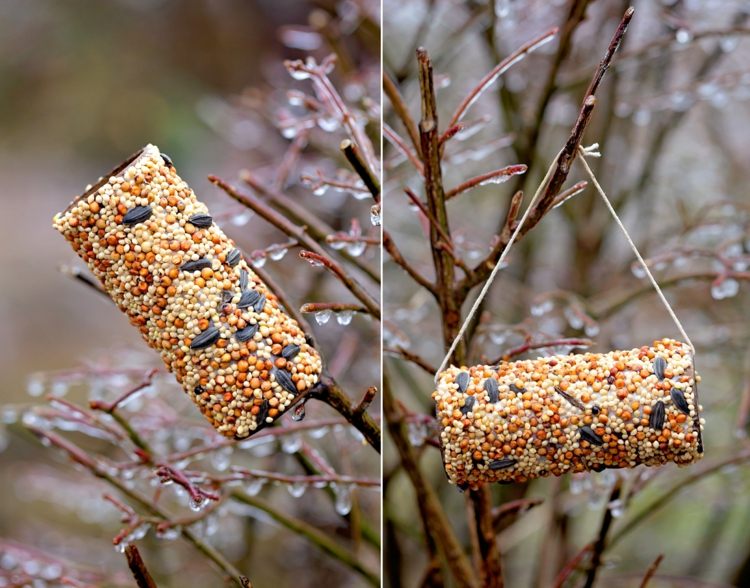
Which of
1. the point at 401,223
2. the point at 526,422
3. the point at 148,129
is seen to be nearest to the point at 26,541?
the point at 148,129

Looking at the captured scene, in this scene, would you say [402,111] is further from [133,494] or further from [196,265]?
[133,494]

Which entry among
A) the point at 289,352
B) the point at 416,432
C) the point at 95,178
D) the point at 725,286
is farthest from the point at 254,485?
the point at 95,178

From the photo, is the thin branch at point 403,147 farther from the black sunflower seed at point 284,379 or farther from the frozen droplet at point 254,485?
the frozen droplet at point 254,485

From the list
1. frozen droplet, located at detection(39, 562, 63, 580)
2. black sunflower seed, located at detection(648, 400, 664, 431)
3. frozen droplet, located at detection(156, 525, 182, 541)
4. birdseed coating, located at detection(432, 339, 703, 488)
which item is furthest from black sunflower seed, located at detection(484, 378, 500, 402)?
frozen droplet, located at detection(39, 562, 63, 580)

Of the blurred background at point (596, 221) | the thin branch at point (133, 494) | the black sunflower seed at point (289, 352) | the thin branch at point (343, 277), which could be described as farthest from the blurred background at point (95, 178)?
the black sunflower seed at point (289, 352)

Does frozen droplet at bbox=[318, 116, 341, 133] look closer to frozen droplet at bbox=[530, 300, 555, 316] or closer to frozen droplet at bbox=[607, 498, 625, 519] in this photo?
frozen droplet at bbox=[530, 300, 555, 316]
